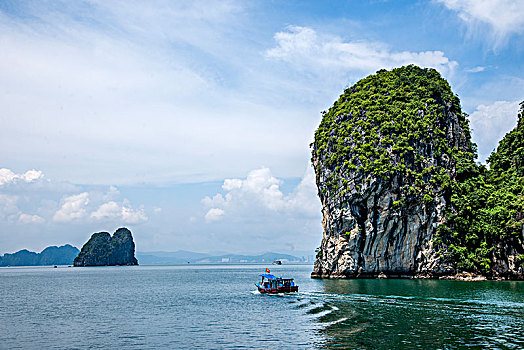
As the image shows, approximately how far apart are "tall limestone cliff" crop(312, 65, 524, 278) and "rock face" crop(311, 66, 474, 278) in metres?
0.17

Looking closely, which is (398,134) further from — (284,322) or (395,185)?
(284,322)

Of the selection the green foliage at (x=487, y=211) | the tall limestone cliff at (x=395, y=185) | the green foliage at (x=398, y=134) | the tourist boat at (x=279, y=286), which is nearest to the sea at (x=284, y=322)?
the tourist boat at (x=279, y=286)

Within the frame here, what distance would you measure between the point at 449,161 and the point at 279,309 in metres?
52.2

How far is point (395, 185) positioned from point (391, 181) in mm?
982

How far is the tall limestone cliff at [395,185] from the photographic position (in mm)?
78938

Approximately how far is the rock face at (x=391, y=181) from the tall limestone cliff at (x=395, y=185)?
17 cm

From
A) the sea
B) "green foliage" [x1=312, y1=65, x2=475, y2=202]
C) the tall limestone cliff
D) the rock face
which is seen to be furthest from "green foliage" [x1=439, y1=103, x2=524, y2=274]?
the sea

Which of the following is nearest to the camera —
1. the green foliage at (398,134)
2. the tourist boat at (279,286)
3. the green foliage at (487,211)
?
the tourist boat at (279,286)

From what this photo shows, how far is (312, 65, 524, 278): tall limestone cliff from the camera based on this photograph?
78938mm

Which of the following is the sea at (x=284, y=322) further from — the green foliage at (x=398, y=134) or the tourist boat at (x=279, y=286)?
the green foliage at (x=398, y=134)

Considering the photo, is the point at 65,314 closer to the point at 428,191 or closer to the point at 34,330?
the point at 34,330

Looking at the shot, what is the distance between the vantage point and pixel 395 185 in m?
79.4

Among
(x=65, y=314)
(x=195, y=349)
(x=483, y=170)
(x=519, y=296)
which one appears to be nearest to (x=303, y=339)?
(x=195, y=349)

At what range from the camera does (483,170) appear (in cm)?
8488
